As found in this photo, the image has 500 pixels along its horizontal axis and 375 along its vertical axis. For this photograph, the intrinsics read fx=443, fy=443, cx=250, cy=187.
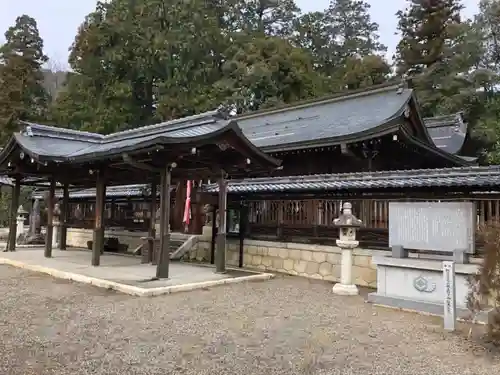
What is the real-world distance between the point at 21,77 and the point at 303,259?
28.8 m

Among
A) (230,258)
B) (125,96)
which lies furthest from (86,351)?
(125,96)

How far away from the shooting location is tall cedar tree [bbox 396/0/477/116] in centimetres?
2645

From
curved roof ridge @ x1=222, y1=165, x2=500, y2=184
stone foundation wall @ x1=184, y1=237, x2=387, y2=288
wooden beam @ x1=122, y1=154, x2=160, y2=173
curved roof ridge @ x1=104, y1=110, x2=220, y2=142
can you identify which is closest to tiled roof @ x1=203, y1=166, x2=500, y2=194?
curved roof ridge @ x1=222, y1=165, x2=500, y2=184

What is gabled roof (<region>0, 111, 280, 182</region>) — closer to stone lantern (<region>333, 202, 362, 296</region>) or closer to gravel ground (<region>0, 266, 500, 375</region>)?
stone lantern (<region>333, 202, 362, 296</region>)

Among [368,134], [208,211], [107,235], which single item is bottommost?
[107,235]

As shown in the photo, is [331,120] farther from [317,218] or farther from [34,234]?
[34,234]

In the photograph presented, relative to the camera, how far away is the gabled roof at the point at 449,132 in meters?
18.9

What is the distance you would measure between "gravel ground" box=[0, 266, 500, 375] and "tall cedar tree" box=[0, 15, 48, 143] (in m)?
26.1

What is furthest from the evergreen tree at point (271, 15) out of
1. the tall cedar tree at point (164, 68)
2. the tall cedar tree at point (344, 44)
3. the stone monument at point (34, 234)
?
the stone monument at point (34, 234)

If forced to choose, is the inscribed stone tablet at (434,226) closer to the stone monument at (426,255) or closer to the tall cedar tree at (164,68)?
the stone monument at (426,255)

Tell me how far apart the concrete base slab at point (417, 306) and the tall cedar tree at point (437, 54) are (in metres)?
21.2

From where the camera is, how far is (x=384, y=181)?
9.61 m

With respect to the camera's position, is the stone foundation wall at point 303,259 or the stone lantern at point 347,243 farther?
the stone foundation wall at point 303,259

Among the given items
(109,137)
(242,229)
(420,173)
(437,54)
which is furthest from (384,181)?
(437,54)
